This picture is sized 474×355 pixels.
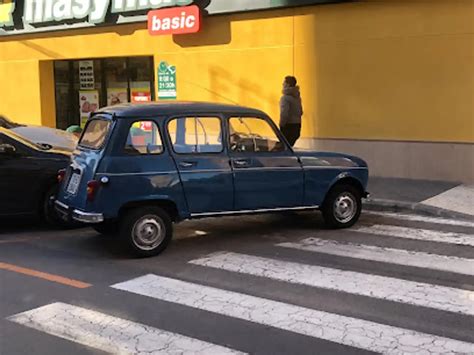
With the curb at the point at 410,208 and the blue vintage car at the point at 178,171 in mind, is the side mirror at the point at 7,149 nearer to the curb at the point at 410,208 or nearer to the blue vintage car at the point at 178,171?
the blue vintage car at the point at 178,171

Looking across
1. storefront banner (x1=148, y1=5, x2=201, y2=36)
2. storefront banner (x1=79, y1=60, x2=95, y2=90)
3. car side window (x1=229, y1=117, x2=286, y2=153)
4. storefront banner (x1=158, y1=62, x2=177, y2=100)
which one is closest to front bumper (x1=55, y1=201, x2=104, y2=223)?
→ car side window (x1=229, y1=117, x2=286, y2=153)

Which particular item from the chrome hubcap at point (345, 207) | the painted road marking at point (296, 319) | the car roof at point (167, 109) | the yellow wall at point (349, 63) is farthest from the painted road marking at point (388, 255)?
the yellow wall at point (349, 63)

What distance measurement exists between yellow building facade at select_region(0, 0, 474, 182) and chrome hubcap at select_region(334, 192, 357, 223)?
4040mm

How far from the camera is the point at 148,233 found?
7.06 metres

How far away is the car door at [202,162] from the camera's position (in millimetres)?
7266

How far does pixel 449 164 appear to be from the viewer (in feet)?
38.7

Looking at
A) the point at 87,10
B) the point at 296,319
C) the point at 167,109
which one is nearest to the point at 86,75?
the point at 87,10

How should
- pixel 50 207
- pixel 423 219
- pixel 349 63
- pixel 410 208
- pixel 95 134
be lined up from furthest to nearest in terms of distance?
pixel 349 63
pixel 410 208
pixel 423 219
pixel 50 207
pixel 95 134

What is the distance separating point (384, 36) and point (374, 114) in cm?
148

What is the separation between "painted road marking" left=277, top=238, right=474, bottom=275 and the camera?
6711mm

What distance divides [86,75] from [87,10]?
253 centimetres

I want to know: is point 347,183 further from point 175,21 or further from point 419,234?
point 175,21

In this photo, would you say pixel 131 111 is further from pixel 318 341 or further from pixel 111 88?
pixel 111 88

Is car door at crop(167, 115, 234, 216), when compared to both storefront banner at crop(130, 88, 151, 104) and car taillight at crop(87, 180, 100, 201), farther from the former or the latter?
storefront banner at crop(130, 88, 151, 104)
